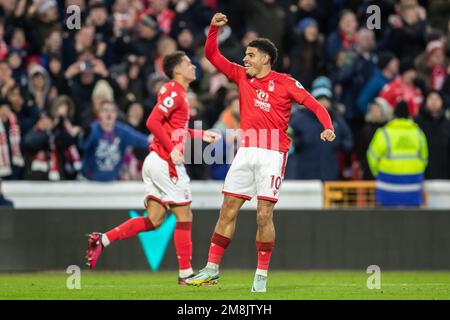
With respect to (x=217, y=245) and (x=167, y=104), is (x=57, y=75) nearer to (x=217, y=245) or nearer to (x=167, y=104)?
(x=167, y=104)

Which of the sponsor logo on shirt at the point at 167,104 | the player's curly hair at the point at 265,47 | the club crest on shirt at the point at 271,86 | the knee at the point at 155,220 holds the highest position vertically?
the player's curly hair at the point at 265,47

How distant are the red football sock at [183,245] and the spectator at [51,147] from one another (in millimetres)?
4463

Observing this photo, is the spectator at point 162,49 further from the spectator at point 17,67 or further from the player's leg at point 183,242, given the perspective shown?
the player's leg at point 183,242

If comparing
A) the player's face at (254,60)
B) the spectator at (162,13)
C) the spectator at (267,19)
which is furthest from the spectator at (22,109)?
the player's face at (254,60)

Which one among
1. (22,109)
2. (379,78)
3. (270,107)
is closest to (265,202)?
(270,107)

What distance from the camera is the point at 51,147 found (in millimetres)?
17578

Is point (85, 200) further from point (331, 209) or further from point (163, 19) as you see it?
point (163, 19)

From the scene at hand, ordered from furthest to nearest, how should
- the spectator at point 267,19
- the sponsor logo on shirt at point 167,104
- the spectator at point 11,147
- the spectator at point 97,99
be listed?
1. the spectator at point 267,19
2. the spectator at point 97,99
3. the spectator at point 11,147
4. the sponsor logo on shirt at point 167,104

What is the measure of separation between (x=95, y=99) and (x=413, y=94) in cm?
484

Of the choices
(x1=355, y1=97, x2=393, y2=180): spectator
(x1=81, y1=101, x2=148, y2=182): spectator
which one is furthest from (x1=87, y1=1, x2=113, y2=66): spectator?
(x1=355, y1=97, x2=393, y2=180): spectator

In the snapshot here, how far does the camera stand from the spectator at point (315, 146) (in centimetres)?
1770

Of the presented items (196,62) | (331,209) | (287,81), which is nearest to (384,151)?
(331,209)

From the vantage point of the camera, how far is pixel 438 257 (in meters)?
17.1

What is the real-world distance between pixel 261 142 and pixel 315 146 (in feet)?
17.6
